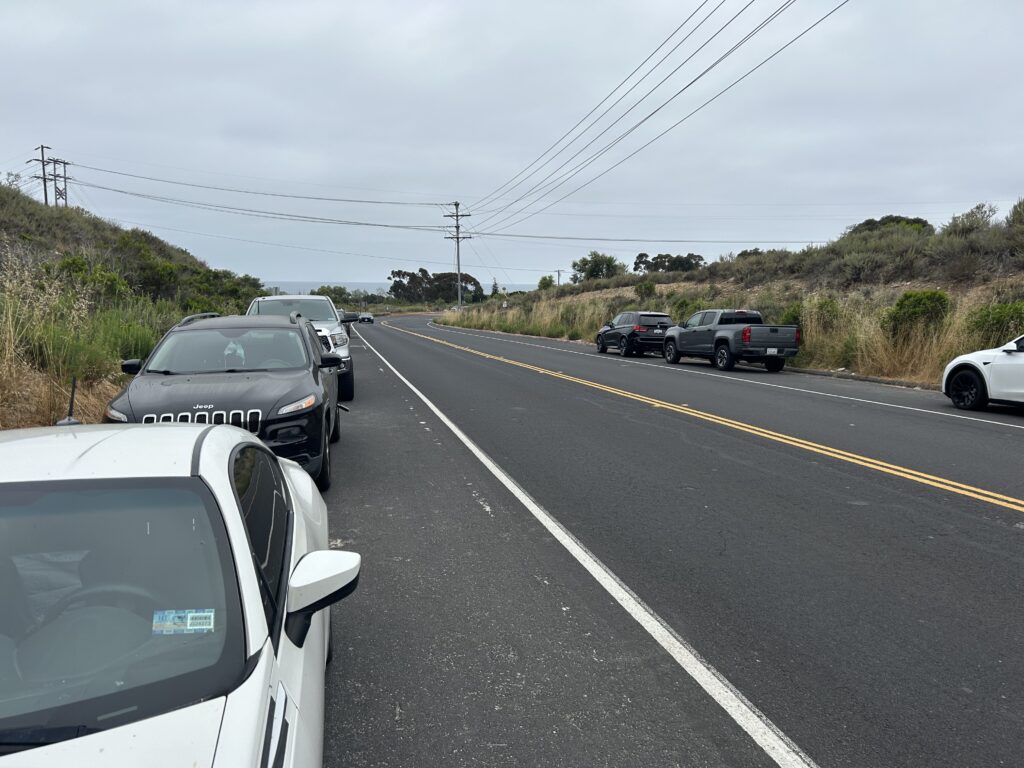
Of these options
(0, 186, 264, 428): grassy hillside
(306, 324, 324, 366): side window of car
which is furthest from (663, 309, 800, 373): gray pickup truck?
(306, 324, 324, 366): side window of car

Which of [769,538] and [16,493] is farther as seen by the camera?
[769,538]

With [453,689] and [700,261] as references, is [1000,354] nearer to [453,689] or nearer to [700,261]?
[453,689]

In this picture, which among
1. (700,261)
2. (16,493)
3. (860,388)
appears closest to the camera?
(16,493)

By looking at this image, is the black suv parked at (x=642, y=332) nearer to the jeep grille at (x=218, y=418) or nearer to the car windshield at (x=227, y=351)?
the car windshield at (x=227, y=351)

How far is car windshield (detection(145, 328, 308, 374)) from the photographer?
25.9 feet

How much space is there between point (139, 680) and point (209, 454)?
2.95 feet

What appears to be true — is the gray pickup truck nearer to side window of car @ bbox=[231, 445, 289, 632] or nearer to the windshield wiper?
side window of car @ bbox=[231, 445, 289, 632]

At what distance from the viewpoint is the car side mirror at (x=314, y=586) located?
2.56m

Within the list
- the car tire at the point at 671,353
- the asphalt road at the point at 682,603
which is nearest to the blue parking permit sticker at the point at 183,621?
the asphalt road at the point at 682,603

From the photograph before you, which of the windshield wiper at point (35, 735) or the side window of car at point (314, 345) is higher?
the side window of car at point (314, 345)

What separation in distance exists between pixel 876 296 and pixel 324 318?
20.0 meters

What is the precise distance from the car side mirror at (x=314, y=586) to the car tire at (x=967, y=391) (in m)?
13.3

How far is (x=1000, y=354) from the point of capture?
12758 mm

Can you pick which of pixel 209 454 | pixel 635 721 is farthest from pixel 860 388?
pixel 209 454
